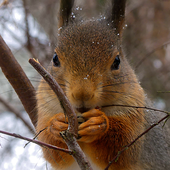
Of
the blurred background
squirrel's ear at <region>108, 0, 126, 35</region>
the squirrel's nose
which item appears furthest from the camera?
the blurred background

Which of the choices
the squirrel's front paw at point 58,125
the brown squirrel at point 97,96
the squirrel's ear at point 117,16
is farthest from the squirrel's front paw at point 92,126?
the squirrel's ear at point 117,16

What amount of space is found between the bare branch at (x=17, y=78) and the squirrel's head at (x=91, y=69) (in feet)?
1.95

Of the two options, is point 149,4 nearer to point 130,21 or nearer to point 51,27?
point 130,21

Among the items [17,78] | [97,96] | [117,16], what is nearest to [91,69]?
[97,96]

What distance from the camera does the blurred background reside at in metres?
2.70

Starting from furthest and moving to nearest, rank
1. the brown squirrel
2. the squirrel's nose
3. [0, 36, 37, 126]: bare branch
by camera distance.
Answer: [0, 36, 37, 126]: bare branch → the brown squirrel → the squirrel's nose

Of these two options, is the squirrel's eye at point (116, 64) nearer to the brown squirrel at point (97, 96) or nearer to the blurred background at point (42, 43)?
the brown squirrel at point (97, 96)

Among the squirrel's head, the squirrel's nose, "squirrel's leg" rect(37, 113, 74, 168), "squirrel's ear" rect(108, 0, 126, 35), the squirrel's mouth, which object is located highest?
"squirrel's ear" rect(108, 0, 126, 35)

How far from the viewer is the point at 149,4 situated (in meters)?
5.05

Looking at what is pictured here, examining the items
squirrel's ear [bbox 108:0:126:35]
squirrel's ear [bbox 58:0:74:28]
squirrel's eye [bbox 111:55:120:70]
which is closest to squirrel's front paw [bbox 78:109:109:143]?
squirrel's eye [bbox 111:55:120:70]

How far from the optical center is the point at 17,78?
2.57m

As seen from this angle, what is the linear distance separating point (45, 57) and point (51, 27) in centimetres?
52

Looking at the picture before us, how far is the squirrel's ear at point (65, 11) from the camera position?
7.82 feet

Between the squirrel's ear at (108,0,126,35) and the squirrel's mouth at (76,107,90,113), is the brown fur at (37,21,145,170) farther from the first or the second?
the squirrel's ear at (108,0,126,35)
